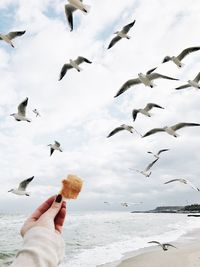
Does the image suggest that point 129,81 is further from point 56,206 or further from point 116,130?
point 56,206

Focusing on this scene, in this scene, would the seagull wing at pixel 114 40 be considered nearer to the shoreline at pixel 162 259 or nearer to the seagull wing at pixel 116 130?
the seagull wing at pixel 116 130

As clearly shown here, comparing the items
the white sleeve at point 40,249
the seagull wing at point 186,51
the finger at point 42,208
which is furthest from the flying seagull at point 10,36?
the white sleeve at point 40,249

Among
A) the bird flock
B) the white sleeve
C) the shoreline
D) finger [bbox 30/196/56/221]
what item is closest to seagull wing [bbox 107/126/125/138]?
the bird flock

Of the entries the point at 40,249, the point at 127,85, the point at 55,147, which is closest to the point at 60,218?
the point at 40,249

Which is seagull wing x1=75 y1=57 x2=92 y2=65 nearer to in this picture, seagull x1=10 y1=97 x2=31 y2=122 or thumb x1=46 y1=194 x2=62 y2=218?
seagull x1=10 y1=97 x2=31 y2=122

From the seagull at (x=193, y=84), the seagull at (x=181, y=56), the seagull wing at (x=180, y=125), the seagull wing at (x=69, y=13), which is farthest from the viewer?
the seagull at (x=181, y=56)

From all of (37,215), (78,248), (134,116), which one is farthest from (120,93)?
(37,215)

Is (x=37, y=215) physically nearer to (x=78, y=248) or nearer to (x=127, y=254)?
(x=127, y=254)
